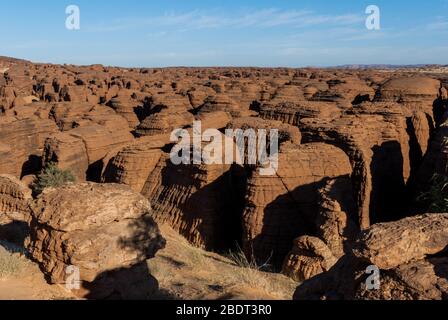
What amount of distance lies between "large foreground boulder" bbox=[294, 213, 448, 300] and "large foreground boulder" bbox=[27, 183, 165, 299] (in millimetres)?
2738

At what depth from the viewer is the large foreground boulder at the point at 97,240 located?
243 inches

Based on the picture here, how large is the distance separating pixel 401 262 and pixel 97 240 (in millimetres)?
3832

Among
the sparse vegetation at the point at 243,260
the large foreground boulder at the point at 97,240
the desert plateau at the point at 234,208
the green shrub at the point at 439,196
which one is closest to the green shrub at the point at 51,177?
the desert plateau at the point at 234,208

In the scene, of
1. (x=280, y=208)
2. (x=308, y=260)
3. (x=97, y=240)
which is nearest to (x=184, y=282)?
(x=97, y=240)

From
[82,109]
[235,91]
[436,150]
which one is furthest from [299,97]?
[436,150]

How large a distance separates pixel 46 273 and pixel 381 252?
4.58 meters

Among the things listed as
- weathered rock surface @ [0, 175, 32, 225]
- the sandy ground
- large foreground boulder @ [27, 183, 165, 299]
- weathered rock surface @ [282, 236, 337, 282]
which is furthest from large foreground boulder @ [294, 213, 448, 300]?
weathered rock surface @ [0, 175, 32, 225]

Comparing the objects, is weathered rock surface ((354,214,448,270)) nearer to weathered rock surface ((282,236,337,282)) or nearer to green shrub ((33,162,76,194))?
weathered rock surface ((282,236,337,282))

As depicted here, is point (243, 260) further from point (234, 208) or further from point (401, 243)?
point (401, 243)

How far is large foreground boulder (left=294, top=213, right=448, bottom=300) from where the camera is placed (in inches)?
170

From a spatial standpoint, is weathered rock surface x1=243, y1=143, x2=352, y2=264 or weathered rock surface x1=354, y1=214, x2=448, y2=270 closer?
weathered rock surface x1=354, y1=214, x2=448, y2=270

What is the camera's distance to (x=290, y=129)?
15922 mm

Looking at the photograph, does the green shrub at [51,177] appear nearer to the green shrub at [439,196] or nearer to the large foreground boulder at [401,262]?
the green shrub at [439,196]

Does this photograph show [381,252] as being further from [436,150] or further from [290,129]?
[290,129]
